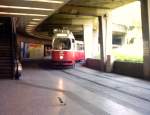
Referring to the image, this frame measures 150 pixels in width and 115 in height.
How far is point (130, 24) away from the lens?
45969 millimetres

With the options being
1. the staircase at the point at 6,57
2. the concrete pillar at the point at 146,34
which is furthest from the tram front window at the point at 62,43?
the concrete pillar at the point at 146,34

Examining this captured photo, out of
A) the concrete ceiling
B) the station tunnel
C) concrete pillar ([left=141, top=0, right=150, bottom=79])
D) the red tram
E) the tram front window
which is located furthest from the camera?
the tram front window

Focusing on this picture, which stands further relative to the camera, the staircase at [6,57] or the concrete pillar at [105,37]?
the concrete pillar at [105,37]

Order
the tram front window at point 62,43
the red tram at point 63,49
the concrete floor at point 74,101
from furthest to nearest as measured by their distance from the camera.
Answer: the tram front window at point 62,43 → the red tram at point 63,49 → the concrete floor at point 74,101

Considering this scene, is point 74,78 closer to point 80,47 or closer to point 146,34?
point 146,34

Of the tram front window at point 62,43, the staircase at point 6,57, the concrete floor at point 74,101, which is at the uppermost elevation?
the tram front window at point 62,43

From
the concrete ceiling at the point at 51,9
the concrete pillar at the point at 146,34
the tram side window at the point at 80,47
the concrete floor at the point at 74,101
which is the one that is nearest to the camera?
the concrete floor at the point at 74,101

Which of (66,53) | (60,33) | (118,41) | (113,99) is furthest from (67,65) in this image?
(118,41)

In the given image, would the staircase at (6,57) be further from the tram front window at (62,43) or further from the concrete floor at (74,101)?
the tram front window at (62,43)

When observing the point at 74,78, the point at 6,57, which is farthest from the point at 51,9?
the point at 74,78

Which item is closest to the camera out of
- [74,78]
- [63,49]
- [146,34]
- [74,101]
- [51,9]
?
[74,101]

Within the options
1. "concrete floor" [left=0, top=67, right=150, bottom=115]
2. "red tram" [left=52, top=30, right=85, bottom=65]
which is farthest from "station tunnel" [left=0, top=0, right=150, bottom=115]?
"red tram" [left=52, top=30, right=85, bottom=65]

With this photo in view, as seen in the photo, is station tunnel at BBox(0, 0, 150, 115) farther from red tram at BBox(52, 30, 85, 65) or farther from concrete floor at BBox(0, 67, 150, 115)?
red tram at BBox(52, 30, 85, 65)

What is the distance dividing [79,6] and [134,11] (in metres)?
19.0
